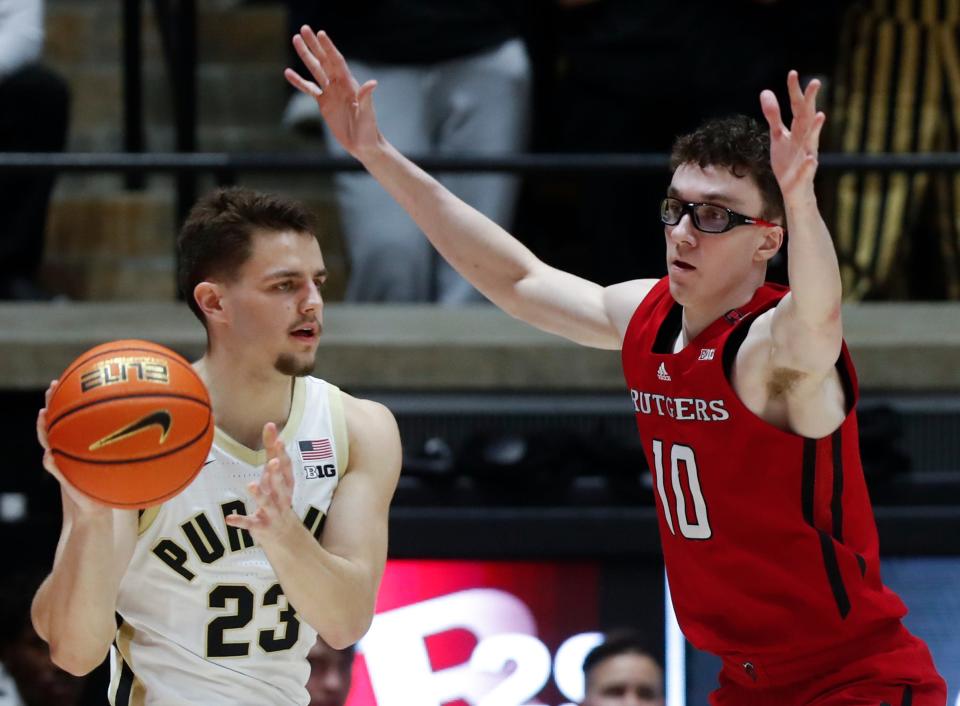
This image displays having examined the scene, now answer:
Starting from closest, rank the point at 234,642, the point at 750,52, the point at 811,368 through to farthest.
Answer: the point at 811,368 → the point at 234,642 → the point at 750,52

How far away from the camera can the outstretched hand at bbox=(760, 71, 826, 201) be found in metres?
3.67

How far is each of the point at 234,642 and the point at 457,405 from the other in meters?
2.33

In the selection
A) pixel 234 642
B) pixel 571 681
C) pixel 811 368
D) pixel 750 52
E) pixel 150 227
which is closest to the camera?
pixel 811 368

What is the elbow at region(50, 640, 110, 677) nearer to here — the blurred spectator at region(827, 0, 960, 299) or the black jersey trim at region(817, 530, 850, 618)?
the black jersey trim at region(817, 530, 850, 618)

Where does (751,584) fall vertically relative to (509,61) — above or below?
below

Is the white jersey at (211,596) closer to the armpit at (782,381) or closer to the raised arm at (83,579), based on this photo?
the raised arm at (83,579)

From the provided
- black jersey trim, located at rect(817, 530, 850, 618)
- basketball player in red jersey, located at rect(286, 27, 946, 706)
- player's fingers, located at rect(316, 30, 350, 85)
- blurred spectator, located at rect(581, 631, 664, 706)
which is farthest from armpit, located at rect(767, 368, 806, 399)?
blurred spectator, located at rect(581, 631, 664, 706)

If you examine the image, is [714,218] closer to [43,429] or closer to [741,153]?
[741,153]

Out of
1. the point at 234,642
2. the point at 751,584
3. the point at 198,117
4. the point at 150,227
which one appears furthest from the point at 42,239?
the point at 751,584

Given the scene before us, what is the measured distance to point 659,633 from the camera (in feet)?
19.8

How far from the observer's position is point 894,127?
7.10 m

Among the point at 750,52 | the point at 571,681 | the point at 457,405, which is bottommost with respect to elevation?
the point at 571,681

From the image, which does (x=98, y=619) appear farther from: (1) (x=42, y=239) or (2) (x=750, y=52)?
(2) (x=750, y=52)

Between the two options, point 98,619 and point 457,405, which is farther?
point 457,405
